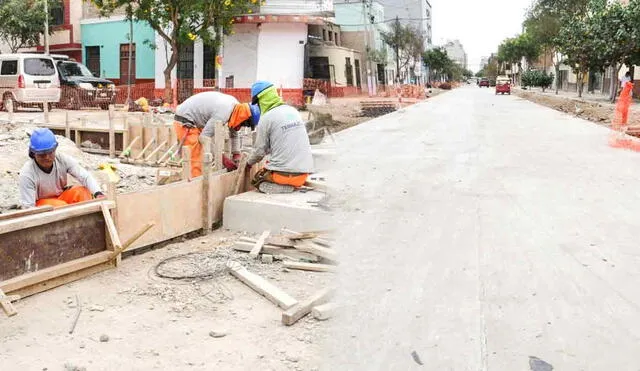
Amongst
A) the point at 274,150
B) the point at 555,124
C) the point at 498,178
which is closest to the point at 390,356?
the point at 274,150

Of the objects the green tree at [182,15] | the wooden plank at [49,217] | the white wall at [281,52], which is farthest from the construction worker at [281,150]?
the white wall at [281,52]

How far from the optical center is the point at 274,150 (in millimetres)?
7625

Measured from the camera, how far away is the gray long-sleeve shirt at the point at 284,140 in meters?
7.55

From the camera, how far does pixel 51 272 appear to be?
5.24 m

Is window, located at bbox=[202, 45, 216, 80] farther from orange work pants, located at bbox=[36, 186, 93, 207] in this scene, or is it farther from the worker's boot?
orange work pants, located at bbox=[36, 186, 93, 207]

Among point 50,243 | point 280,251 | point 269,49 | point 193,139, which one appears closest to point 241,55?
point 269,49

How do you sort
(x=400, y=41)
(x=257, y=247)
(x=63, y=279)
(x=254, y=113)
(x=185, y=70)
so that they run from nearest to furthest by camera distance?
(x=63, y=279) < (x=257, y=247) < (x=254, y=113) < (x=185, y=70) < (x=400, y=41)

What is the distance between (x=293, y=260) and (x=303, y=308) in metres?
1.52

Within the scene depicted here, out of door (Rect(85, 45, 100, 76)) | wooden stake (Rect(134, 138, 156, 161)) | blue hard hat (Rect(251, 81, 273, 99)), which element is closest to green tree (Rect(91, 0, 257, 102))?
door (Rect(85, 45, 100, 76))

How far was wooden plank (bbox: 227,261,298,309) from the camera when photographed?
484 centimetres

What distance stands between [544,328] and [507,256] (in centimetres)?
157

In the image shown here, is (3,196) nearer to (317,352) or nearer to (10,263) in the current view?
(10,263)

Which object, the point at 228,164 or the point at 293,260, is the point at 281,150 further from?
the point at 293,260

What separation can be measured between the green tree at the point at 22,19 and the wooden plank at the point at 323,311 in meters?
32.4
